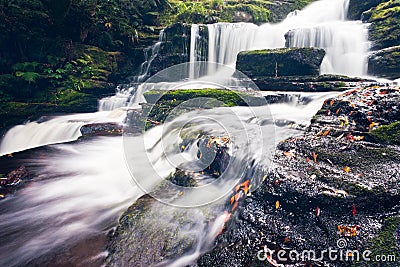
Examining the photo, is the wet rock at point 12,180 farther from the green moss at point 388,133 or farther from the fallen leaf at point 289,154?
the green moss at point 388,133

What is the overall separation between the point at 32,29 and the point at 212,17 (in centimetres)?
1000

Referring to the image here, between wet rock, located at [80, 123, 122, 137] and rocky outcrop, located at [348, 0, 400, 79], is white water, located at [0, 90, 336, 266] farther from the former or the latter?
rocky outcrop, located at [348, 0, 400, 79]

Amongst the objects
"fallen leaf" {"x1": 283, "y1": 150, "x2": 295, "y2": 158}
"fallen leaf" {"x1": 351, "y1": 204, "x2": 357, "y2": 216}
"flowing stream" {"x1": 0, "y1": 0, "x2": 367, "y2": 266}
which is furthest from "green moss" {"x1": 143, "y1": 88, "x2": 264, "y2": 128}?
"fallen leaf" {"x1": 351, "y1": 204, "x2": 357, "y2": 216}

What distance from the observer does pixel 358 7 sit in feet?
39.0

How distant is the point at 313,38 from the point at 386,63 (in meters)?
3.23

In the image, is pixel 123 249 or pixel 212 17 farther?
pixel 212 17

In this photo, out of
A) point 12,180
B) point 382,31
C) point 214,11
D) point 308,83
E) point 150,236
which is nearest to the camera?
point 150,236

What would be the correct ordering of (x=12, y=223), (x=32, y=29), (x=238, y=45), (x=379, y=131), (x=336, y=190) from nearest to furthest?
(x=336, y=190) < (x=379, y=131) < (x=12, y=223) < (x=32, y=29) < (x=238, y=45)

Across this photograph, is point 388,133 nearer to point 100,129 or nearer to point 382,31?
point 100,129

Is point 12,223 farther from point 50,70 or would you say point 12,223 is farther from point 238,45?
point 238,45

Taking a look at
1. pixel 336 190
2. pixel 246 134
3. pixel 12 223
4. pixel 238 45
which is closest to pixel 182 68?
pixel 238 45

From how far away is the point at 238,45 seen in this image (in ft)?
41.7

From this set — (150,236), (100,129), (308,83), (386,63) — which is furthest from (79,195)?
(386,63)

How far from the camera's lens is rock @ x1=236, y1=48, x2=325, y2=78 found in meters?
8.08
